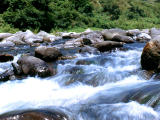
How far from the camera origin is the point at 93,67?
271 inches

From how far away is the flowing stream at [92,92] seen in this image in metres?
3.58

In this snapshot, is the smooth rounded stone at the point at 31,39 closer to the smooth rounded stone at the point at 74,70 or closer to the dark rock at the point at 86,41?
the dark rock at the point at 86,41

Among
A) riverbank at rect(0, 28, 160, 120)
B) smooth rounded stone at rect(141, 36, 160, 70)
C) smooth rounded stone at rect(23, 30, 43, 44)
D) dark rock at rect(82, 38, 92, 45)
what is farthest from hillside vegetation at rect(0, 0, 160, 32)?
smooth rounded stone at rect(141, 36, 160, 70)

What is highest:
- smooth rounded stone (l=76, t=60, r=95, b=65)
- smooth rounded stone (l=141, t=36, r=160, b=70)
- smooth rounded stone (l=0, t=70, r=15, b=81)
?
smooth rounded stone (l=141, t=36, r=160, b=70)

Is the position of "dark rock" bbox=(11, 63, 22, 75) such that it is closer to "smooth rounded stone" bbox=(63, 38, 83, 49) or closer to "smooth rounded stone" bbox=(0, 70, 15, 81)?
"smooth rounded stone" bbox=(0, 70, 15, 81)

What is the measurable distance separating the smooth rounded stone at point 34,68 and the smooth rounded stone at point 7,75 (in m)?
0.34

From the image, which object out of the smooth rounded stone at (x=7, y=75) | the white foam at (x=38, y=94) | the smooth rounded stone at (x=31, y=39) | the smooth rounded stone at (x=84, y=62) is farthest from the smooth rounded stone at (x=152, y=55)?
the smooth rounded stone at (x=31, y=39)

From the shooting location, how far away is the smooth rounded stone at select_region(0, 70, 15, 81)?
20.1 ft

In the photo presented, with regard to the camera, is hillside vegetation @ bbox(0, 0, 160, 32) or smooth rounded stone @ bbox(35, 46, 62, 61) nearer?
smooth rounded stone @ bbox(35, 46, 62, 61)

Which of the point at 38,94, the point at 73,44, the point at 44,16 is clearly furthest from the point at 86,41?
the point at 44,16

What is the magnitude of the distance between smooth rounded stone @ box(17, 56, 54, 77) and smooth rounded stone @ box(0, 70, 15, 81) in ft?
1.10

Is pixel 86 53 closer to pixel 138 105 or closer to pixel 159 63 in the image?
pixel 159 63

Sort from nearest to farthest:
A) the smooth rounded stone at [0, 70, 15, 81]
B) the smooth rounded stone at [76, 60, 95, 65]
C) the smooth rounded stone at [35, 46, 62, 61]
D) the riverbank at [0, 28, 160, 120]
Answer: the riverbank at [0, 28, 160, 120], the smooth rounded stone at [0, 70, 15, 81], the smooth rounded stone at [76, 60, 95, 65], the smooth rounded stone at [35, 46, 62, 61]

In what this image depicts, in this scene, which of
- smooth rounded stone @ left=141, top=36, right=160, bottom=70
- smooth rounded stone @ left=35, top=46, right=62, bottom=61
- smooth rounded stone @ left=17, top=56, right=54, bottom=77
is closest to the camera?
smooth rounded stone @ left=141, top=36, right=160, bottom=70
